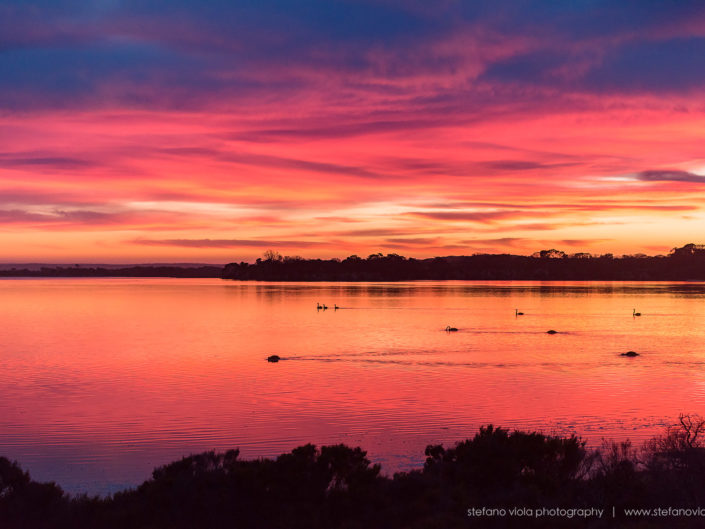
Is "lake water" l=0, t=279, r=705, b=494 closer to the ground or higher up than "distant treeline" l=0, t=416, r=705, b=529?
closer to the ground

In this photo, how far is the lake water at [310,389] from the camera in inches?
963

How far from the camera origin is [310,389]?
36.6 m

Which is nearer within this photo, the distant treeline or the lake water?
the distant treeline

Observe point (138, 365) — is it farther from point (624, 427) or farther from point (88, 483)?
point (624, 427)

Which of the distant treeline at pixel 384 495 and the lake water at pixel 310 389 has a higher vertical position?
the distant treeline at pixel 384 495

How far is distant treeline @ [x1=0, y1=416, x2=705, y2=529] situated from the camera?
44.8 ft

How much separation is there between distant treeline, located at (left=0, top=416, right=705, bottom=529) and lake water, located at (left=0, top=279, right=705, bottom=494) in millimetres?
4793

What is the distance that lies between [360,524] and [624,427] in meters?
17.0

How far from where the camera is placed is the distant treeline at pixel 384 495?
13641 mm

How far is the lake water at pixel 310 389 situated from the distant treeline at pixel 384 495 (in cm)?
479

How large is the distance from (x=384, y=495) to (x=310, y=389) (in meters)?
21.7

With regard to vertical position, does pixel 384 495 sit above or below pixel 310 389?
above

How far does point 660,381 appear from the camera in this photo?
4000cm

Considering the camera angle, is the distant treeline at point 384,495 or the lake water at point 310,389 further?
the lake water at point 310,389
